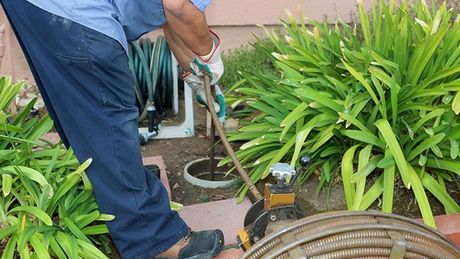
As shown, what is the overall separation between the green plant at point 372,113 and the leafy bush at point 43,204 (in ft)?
2.90

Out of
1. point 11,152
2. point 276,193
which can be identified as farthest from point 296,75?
point 11,152

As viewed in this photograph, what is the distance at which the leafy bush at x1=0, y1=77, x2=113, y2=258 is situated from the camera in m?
2.28

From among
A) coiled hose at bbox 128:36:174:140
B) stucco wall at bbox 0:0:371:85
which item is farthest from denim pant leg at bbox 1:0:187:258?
stucco wall at bbox 0:0:371:85

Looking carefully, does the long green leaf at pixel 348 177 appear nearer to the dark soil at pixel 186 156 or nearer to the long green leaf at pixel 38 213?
the dark soil at pixel 186 156

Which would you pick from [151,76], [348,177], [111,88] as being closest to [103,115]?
[111,88]

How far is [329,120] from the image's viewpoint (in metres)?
2.94

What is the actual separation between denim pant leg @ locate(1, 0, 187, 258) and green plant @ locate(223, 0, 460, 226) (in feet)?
2.54

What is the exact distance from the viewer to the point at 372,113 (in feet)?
9.48

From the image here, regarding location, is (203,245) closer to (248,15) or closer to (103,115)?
(103,115)

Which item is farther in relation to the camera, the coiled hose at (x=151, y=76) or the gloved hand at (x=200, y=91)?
the coiled hose at (x=151, y=76)

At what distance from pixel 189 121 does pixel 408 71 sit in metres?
1.50

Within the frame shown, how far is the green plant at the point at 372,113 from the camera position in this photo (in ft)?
8.97

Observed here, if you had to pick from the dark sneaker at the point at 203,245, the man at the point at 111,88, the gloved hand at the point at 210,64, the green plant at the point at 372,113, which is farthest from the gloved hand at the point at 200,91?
the dark sneaker at the point at 203,245

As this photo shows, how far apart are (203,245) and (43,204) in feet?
2.16
